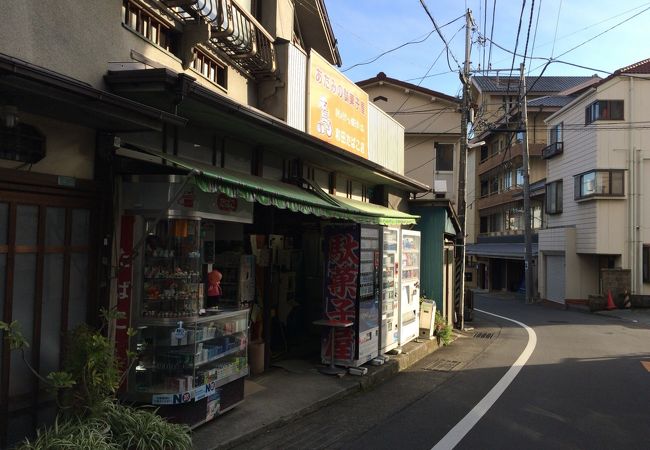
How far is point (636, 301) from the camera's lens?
25203mm

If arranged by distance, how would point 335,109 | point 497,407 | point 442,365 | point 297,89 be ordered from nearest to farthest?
point 497,407, point 297,89, point 442,365, point 335,109

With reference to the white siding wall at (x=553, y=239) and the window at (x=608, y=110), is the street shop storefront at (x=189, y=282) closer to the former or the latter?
the window at (x=608, y=110)

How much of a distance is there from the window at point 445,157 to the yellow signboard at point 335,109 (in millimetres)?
12603

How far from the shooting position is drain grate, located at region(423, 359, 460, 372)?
1046 cm

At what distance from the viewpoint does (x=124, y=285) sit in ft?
18.7

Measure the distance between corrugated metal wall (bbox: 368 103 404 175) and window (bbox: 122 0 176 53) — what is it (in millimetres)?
6905

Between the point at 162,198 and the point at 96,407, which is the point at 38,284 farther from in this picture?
the point at 162,198

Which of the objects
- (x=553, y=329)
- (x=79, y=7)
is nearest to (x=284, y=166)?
(x=79, y=7)

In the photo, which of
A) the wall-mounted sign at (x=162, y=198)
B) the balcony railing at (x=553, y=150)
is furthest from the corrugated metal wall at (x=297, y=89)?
the balcony railing at (x=553, y=150)

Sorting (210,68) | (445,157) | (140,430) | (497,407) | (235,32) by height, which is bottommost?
(497,407)

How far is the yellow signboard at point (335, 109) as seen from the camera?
1045 centimetres

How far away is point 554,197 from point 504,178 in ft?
41.2

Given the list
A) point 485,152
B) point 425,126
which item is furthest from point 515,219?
point 425,126

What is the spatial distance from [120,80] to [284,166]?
4.32 meters
